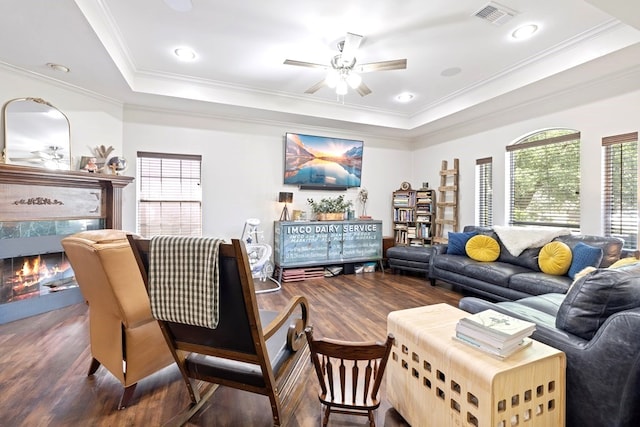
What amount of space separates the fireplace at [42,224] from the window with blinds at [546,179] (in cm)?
549

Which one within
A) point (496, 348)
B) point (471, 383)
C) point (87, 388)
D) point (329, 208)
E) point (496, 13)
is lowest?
point (87, 388)

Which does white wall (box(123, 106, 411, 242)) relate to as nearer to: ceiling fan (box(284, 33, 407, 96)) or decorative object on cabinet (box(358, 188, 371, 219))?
decorative object on cabinet (box(358, 188, 371, 219))

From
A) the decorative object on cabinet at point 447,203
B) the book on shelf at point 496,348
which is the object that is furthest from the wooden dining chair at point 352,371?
the decorative object on cabinet at point 447,203

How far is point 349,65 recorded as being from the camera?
3135mm

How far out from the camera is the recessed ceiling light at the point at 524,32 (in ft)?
9.23

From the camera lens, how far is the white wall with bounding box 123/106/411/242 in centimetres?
439

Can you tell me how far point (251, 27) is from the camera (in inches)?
113

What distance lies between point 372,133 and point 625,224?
12.5 ft

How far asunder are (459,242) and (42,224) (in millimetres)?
5291

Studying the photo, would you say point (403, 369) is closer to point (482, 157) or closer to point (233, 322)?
point (233, 322)

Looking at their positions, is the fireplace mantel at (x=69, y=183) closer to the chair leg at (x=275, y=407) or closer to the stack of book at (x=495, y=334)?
the chair leg at (x=275, y=407)

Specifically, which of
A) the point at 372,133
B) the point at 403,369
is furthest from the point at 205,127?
the point at 403,369

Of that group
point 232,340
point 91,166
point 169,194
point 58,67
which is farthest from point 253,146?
point 232,340

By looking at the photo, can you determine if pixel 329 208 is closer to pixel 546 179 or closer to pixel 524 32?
pixel 546 179
